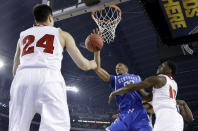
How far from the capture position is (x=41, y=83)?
1.86 meters

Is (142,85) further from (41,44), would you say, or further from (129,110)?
(41,44)

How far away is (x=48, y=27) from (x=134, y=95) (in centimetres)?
237

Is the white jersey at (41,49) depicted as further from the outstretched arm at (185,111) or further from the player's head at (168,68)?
the outstretched arm at (185,111)

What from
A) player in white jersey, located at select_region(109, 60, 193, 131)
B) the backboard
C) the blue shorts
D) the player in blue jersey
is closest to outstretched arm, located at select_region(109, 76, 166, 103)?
player in white jersey, located at select_region(109, 60, 193, 131)

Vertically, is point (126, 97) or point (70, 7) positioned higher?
point (70, 7)

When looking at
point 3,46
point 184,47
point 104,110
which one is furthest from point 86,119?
point 184,47

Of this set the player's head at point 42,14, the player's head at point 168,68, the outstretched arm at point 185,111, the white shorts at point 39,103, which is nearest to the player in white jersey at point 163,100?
the player's head at point 168,68

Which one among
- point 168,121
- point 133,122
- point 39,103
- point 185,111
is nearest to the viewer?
point 39,103

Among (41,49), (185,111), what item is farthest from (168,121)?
→ (41,49)

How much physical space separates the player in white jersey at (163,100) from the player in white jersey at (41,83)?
1765mm

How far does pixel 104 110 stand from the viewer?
1712cm

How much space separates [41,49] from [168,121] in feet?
7.67

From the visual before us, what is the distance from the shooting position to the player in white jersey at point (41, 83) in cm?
180

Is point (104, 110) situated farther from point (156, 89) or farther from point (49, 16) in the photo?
point (49, 16)
